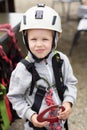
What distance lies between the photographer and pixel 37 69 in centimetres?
132

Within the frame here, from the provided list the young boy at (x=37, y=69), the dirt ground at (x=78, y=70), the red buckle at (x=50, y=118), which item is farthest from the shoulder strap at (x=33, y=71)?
the dirt ground at (x=78, y=70)

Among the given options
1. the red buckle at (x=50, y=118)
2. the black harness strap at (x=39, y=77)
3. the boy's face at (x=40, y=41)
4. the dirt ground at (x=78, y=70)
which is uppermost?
the boy's face at (x=40, y=41)

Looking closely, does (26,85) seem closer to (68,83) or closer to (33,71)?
(33,71)

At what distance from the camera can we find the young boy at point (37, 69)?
1256 millimetres

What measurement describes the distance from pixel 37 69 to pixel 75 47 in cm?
231

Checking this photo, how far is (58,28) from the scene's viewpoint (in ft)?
4.23

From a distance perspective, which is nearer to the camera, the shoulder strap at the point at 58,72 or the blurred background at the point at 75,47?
the shoulder strap at the point at 58,72

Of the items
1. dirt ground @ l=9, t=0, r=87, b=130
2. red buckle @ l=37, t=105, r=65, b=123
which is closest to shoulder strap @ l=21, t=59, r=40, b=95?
red buckle @ l=37, t=105, r=65, b=123

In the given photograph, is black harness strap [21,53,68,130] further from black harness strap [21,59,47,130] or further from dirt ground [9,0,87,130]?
dirt ground [9,0,87,130]

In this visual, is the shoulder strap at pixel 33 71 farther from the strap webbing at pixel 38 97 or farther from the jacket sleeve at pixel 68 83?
the jacket sleeve at pixel 68 83

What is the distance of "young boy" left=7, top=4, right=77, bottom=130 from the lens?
126 cm

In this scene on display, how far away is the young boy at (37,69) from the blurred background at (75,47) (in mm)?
860

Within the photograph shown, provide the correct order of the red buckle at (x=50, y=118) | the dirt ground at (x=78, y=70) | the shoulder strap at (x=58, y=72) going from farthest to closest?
the dirt ground at (x=78, y=70) → the shoulder strap at (x=58, y=72) → the red buckle at (x=50, y=118)

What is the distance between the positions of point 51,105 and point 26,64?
0.70 feet
